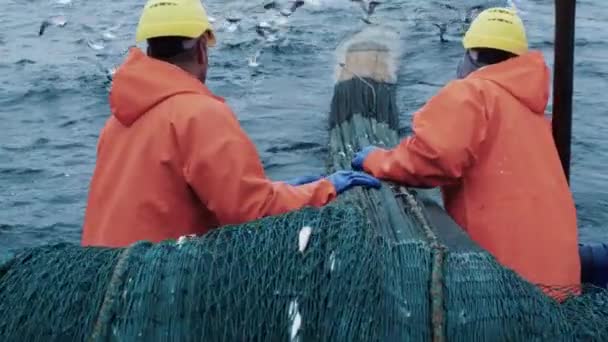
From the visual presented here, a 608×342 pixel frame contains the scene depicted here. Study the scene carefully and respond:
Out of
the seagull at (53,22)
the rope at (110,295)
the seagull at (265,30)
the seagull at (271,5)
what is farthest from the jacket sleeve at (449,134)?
the seagull at (53,22)

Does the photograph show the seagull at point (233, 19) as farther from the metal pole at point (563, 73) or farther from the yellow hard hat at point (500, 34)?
Answer: the yellow hard hat at point (500, 34)

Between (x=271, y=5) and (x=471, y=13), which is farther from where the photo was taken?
(x=271, y=5)

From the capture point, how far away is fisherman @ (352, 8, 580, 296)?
5422 mm

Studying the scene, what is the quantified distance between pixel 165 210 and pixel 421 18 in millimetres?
11769

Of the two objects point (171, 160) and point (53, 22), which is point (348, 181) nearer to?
point (171, 160)

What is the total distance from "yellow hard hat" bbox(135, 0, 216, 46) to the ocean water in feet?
13.5

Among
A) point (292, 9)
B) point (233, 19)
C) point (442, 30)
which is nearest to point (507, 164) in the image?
point (442, 30)

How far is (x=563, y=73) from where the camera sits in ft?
23.0

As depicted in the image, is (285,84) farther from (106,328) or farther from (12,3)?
(106,328)

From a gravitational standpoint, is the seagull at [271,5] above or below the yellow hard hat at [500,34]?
below

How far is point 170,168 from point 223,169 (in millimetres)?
291

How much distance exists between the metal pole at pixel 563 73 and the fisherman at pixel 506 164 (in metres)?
1.20

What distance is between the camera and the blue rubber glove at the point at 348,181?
18.0 feet

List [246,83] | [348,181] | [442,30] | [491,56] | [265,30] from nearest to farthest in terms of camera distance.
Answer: [348,181]
[491,56]
[246,83]
[442,30]
[265,30]
